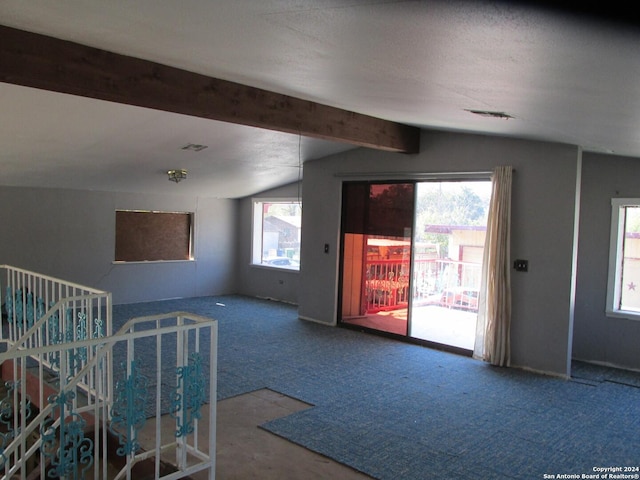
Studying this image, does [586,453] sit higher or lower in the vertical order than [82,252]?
lower

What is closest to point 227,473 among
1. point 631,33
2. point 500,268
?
point 631,33

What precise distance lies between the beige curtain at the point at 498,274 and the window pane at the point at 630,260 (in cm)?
130

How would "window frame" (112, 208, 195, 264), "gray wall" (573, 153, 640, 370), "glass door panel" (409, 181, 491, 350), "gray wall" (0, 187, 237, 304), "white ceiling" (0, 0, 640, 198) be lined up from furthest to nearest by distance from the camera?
1. "window frame" (112, 208, 195, 264)
2. "gray wall" (0, 187, 237, 304)
3. "glass door panel" (409, 181, 491, 350)
4. "gray wall" (573, 153, 640, 370)
5. "white ceiling" (0, 0, 640, 198)

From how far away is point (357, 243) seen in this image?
684 cm

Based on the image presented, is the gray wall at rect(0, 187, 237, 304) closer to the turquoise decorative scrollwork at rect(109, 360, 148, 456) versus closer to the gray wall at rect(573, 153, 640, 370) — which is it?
the turquoise decorative scrollwork at rect(109, 360, 148, 456)

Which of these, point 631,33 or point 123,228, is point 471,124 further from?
point 123,228

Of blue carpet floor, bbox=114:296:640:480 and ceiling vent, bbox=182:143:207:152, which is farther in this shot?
ceiling vent, bbox=182:143:207:152

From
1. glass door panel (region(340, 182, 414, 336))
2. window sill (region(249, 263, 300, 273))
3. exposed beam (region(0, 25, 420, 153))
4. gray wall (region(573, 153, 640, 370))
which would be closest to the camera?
exposed beam (region(0, 25, 420, 153))

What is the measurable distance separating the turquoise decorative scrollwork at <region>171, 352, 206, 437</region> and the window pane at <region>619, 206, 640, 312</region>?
4762 millimetres

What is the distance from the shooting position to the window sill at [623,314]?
5274 millimetres

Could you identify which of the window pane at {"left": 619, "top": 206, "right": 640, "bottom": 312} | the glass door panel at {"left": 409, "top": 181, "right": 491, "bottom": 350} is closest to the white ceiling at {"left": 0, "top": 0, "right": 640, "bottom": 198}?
the window pane at {"left": 619, "top": 206, "right": 640, "bottom": 312}

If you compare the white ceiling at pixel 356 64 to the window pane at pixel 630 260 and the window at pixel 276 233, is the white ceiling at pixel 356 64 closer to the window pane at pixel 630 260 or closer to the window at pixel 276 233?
the window pane at pixel 630 260

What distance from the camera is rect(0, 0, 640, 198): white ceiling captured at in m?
1.67

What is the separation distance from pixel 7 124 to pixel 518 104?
4.23 m
